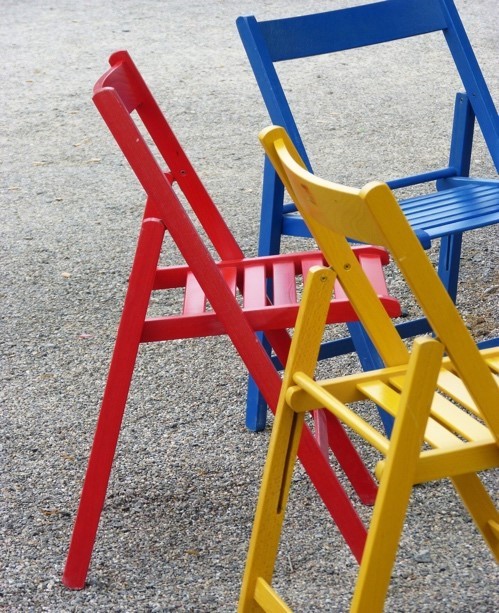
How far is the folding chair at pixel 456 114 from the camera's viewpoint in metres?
3.04

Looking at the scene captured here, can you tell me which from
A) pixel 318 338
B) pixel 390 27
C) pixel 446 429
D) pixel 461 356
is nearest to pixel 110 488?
pixel 318 338

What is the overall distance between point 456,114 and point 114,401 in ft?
5.45

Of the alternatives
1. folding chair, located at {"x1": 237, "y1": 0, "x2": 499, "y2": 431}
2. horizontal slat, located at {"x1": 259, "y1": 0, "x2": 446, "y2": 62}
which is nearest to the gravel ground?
folding chair, located at {"x1": 237, "y1": 0, "x2": 499, "y2": 431}

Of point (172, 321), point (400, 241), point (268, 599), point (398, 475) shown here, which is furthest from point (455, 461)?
point (172, 321)

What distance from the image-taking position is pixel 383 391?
205cm

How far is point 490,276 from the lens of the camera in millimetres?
4293

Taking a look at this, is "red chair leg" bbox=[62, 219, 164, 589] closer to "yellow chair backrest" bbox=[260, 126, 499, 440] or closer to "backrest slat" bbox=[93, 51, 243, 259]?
"backrest slat" bbox=[93, 51, 243, 259]

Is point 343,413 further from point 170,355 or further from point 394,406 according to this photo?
point 170,355

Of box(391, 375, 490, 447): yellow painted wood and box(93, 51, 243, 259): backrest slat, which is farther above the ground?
box(93, 51, 243, 259): backrest slat

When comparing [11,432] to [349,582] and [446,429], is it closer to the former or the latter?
[349,582]

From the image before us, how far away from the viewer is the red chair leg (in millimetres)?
2361

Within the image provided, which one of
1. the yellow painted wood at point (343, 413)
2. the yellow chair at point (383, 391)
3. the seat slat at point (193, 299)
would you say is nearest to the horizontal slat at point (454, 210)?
the seat slat at point (193, 299)

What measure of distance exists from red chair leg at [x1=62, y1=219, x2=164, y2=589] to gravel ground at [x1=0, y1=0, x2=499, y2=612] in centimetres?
10

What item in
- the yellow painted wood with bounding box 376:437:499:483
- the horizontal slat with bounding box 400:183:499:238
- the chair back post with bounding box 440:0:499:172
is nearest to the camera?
the yellow painted wood with bounding box 376:437:499:483
